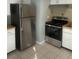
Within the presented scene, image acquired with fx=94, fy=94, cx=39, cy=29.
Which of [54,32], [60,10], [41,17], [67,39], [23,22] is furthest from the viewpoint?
[60,10]

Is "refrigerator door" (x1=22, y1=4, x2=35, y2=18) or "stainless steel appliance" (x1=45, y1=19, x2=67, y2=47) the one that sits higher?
"refrigerator door" (x1=22, y1=4, x2=35, y2=18)

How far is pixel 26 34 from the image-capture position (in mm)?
3283

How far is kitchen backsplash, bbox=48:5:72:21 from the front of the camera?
148 inches

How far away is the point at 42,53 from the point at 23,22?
120cm

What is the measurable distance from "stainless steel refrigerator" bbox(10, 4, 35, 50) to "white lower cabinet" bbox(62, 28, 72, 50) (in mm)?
1199

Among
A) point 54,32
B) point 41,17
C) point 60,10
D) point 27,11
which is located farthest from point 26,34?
point 60,10

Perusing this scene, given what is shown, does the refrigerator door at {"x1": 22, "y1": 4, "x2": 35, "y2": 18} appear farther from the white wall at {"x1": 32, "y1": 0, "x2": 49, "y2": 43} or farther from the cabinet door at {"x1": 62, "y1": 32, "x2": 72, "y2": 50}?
the cabinet door at {"x1": 62, "y1": 32, "x2": 72, "y2": 50}

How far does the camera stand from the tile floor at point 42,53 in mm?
2861

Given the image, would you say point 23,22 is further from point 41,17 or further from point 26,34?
point 41,17

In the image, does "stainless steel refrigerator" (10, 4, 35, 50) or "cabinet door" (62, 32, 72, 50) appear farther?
"cabinet door" (62, 32, 72, 50)

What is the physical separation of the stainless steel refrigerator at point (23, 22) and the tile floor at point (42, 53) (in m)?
0.22

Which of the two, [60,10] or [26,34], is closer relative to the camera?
[26,34]

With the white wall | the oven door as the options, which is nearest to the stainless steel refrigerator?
the white wall

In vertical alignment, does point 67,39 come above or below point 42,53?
above
